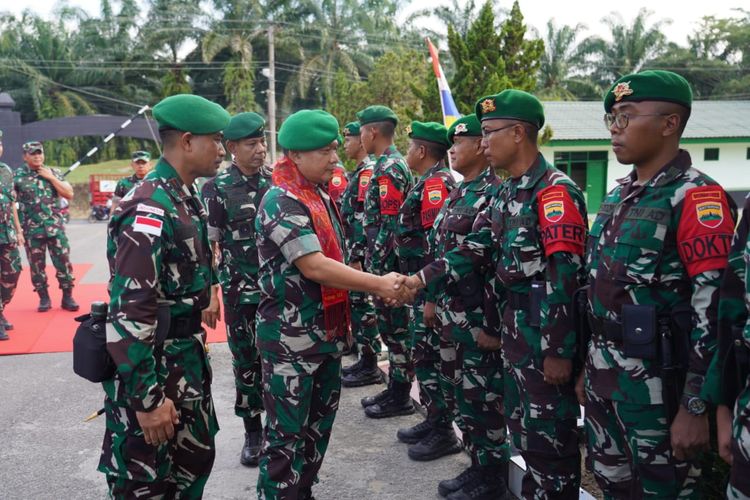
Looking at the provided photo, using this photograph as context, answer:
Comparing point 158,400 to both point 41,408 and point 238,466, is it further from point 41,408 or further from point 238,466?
point 41,408

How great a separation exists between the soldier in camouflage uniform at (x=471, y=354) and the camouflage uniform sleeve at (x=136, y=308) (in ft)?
5.22

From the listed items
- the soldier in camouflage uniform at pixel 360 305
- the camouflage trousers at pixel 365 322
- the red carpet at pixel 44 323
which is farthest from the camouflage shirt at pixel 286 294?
the red carpet at pixel 44 323

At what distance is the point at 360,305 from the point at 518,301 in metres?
2.60

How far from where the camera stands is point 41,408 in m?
4.79

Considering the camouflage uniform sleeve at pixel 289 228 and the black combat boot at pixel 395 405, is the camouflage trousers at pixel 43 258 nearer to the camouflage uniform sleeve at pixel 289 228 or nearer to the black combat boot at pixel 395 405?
the black combat boot at pixel 395 405

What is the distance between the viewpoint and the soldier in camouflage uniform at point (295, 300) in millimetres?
2795

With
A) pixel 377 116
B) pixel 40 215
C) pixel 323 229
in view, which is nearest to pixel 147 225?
pixel 323 229

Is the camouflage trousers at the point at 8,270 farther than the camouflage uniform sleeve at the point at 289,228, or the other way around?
the camouflage trousers at the point at 8,270

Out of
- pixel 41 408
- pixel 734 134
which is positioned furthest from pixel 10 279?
pixel 734 134

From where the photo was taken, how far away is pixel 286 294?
9.30ft

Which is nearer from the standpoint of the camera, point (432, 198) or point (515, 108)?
point (515, 108)

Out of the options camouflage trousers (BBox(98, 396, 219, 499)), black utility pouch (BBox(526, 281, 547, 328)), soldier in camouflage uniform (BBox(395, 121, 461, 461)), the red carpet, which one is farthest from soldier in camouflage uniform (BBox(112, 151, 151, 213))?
black utility pouch (BBox(526, 281, 547, 328))

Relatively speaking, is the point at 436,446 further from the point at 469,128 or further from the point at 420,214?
the point at 469,128

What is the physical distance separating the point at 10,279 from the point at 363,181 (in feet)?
14.7
